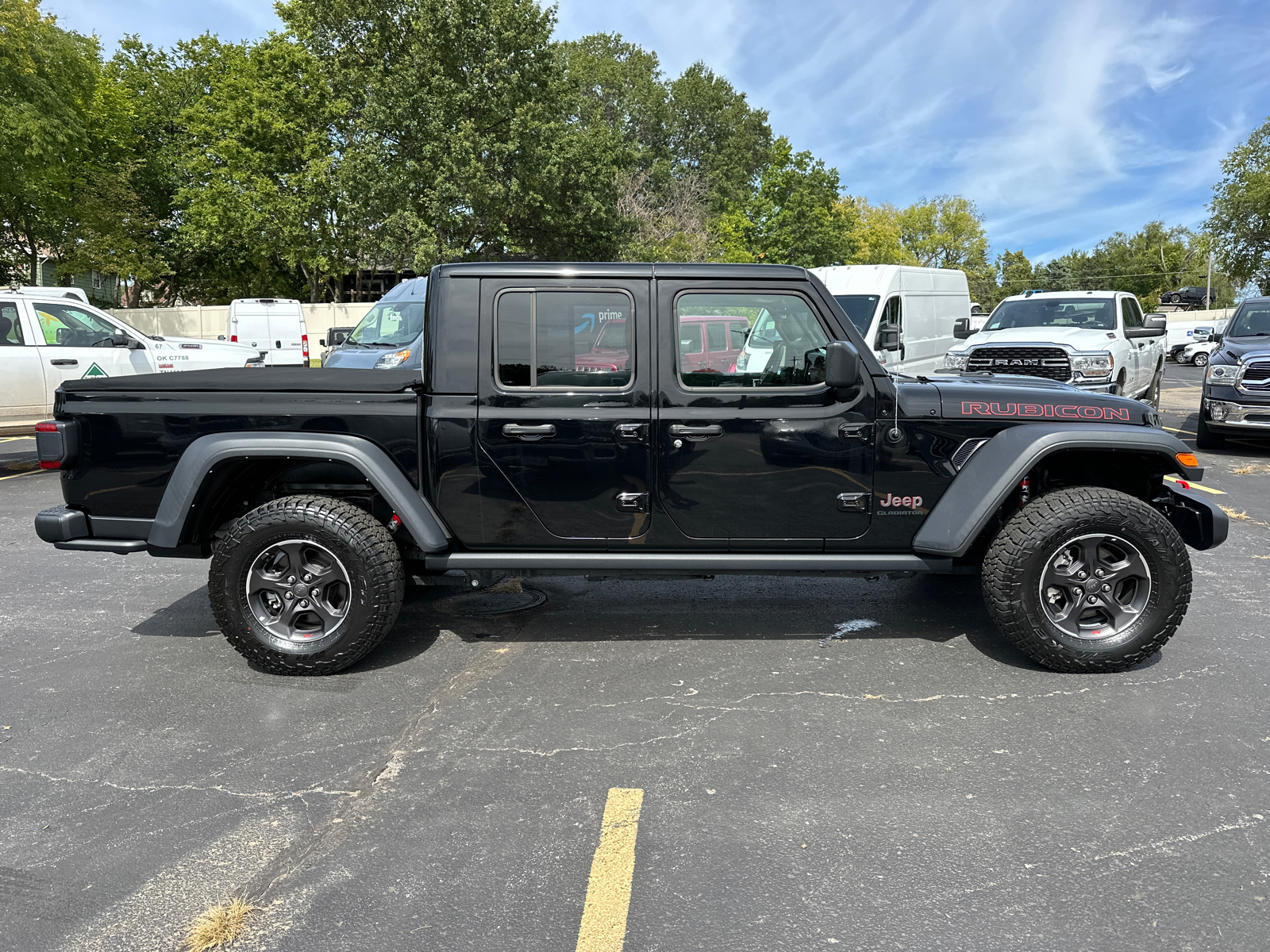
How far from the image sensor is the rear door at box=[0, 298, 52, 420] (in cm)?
1012

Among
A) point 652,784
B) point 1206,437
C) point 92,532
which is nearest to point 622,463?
point 652,784

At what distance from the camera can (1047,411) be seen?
4.24 meters

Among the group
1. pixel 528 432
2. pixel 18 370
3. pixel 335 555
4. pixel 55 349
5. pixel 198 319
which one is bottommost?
pixel 335 555

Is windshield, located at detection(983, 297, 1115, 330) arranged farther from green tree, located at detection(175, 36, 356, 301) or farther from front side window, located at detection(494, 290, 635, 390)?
green tree, located at detection(175, 36, 356, 301)

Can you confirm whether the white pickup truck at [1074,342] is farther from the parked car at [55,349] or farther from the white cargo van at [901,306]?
the parked car at [55,349]

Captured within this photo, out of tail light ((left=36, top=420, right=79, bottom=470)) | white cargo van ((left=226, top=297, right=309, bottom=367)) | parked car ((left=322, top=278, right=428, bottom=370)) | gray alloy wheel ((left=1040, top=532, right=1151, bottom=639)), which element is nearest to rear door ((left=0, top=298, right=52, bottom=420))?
parked car ((left=322, top=278, right=428, bottom=370))

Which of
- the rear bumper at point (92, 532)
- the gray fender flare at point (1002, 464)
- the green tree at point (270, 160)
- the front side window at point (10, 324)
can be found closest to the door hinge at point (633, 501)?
the gray fender flare at point (1002, 464)

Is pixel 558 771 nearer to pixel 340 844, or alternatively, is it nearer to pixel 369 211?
pixel 340 844

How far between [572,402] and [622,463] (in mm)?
376

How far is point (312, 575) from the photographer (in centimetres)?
427

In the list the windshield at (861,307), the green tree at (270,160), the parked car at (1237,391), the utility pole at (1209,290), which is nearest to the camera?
the parked car at (1237,391)

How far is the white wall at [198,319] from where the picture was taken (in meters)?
37.5

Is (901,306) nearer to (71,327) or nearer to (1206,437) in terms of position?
(1206,437)

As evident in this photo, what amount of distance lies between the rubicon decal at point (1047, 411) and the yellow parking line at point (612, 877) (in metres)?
2.38
